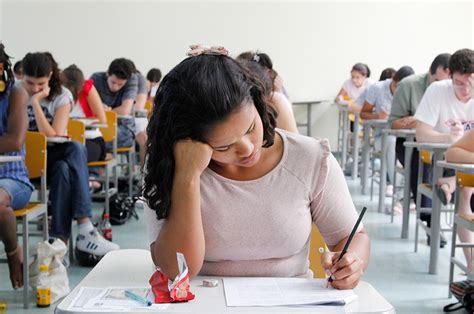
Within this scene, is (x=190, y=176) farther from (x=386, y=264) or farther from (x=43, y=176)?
(x=386, y=264)

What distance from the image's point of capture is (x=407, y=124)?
15.7ft

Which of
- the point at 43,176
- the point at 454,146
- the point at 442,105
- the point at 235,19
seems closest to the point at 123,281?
the point at 43,176

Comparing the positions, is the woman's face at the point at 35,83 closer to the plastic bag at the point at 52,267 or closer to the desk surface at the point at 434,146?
the plastic bag at the point at 52,267

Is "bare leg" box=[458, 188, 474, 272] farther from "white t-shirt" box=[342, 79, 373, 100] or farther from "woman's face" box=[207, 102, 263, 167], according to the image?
"white t-shirt" box=[342, 79, 373, 100]

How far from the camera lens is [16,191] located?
9.32 feet

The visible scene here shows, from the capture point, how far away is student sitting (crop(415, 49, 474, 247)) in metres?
3.77

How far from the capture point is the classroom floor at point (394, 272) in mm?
2967

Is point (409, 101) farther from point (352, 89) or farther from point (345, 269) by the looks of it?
point (352, 89)

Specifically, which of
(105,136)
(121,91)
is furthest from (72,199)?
(121,91)

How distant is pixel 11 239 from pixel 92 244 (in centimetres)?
73

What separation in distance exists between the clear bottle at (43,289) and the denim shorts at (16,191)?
0.29 meters

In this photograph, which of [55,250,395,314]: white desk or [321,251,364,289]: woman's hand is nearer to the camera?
[55,250,395,314]: white desk

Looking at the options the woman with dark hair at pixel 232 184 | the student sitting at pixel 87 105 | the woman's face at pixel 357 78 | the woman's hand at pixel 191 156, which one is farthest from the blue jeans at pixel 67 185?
the woman's face at pixel 357 78

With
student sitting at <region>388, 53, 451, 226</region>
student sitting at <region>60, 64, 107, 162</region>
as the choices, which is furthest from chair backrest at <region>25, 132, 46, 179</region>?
student sitting at <region>388, 53, 451, 226</region>
